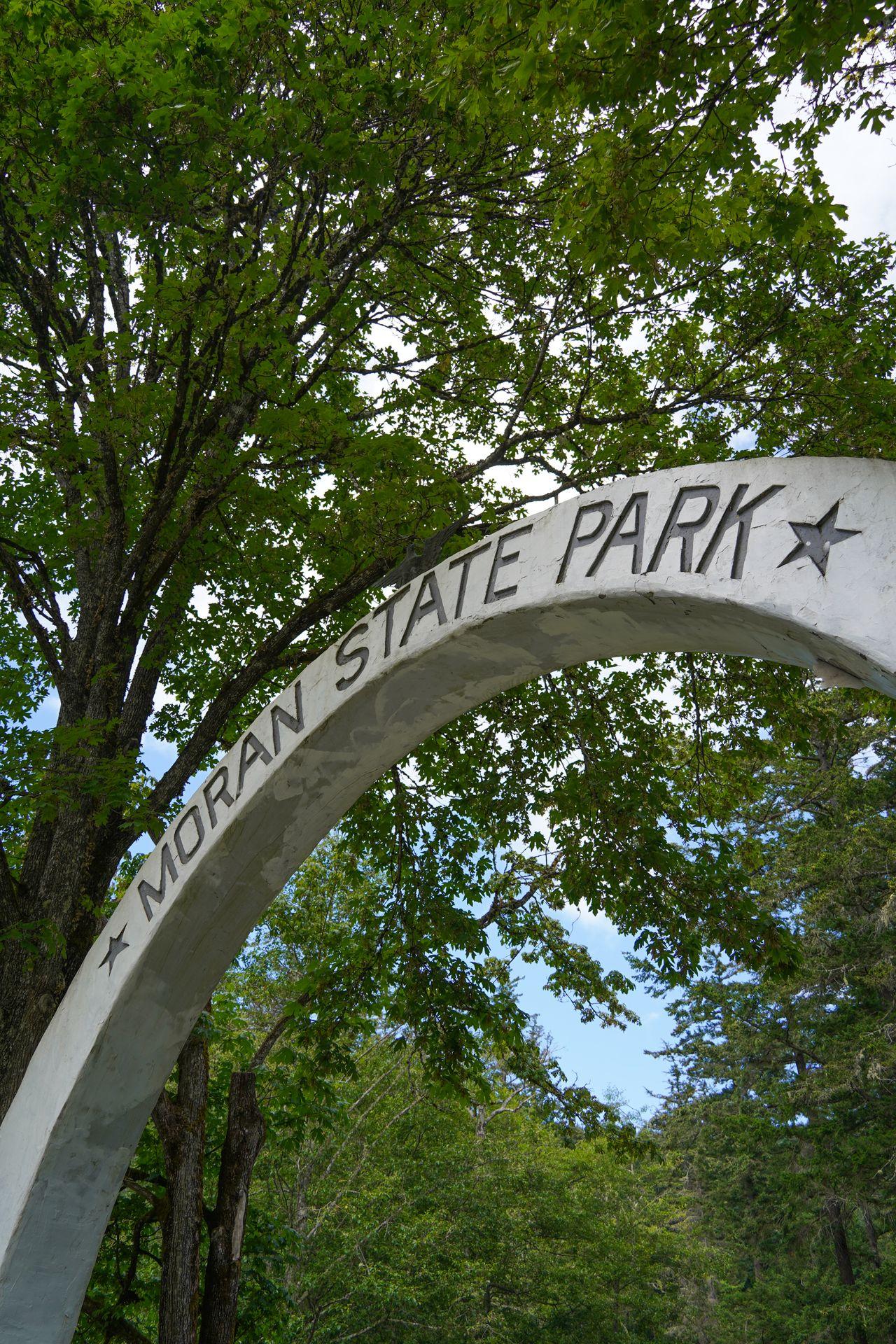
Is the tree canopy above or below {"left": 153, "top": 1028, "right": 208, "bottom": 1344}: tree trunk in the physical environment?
above

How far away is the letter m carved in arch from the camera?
15.5 ft

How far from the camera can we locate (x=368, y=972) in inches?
349

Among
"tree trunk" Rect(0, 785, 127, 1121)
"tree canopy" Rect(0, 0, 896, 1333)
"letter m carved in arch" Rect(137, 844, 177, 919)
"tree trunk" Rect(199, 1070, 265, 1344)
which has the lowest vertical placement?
"tree trunk" Rect(199, 1070, 265, 1344)

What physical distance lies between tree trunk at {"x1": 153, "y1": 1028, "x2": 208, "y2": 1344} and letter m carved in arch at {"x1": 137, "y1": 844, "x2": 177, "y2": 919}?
3.07 meters

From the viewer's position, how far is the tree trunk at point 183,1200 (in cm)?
754

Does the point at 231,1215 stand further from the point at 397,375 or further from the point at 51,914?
the point at 397,375

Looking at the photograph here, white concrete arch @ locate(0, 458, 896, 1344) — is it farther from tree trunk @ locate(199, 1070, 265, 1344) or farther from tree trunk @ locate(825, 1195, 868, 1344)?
tree trunk @ locate(825, 1195, 868, 1344)

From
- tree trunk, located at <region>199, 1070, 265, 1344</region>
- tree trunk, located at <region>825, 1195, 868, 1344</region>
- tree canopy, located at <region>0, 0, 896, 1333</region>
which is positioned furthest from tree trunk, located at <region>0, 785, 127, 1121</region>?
tree trunk, located at <region>825, 1195, 868, 1344</region>

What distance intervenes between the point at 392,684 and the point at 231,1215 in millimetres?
5850

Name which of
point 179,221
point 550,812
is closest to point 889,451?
point 550,812

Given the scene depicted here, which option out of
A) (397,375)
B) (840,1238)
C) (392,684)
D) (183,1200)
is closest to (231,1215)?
(183,1200)

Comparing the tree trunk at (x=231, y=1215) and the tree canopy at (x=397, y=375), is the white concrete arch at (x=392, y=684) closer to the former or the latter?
the tree canopy at (x=397, y=375)

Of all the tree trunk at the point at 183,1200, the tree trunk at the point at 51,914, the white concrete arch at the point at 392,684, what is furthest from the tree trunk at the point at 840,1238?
the white concrete arch at the point at 392,684

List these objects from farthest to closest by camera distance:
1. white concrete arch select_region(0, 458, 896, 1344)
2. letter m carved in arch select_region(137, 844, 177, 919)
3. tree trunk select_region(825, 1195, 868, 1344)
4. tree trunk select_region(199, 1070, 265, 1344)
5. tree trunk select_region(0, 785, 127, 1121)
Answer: tree trunk select_region(825, 1195, 868, 1344), tree trunk select_region(199, 1070, 265, 1344), tree trunk select_region(0, 785, 127, 1121), letter m carved in arch select_region(137, 844, 177, 919), white concrete arch select_region(0, 458, 896, 1344)
